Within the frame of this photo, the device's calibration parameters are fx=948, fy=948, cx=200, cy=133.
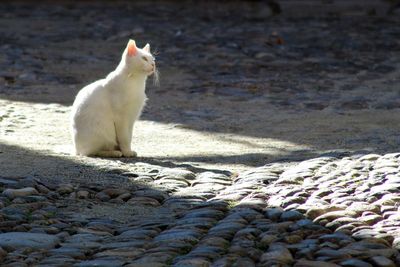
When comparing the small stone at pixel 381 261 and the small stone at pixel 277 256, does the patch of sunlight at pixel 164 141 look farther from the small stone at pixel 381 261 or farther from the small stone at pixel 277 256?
the small stone at pixel 381 261

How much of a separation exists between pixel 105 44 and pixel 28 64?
2.30 meters

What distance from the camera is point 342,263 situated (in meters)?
4.30

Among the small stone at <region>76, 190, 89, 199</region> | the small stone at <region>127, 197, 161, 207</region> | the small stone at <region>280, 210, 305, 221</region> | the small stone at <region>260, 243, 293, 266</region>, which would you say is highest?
the small stone at <region>260, 243, 293, 266</region>

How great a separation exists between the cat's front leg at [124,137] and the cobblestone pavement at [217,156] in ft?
0.60

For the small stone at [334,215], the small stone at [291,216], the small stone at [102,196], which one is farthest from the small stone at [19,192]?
the small stone at [334,215]

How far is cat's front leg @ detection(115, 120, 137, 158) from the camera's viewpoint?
715 cm

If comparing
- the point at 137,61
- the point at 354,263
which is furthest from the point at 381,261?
the point at 137,61

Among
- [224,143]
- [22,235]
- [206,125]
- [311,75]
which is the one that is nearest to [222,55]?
[311,75]

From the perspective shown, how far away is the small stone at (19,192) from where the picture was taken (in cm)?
554

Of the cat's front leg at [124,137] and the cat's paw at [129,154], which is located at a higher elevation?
the cat's front leg at [124,137]

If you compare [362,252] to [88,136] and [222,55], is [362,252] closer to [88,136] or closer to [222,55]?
[88,136]

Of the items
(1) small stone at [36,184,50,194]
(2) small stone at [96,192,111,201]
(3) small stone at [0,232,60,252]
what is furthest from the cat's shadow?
(3) small stone at [0,232,60,252]

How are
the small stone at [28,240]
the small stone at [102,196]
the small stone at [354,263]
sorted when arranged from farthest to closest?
the small stone at [102,196]
the small stone at [28,240]
the small stone at [354,263]

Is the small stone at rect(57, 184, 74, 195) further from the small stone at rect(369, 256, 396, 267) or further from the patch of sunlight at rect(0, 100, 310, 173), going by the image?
the small stone at rect(369, 256, 396, 267)
